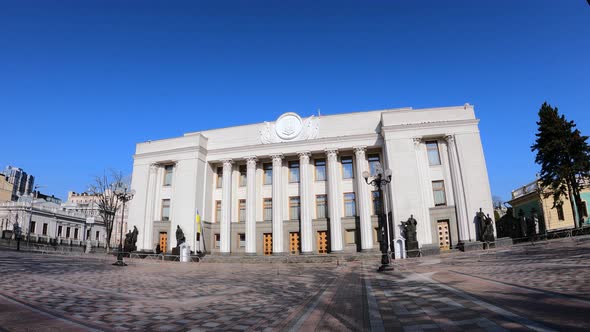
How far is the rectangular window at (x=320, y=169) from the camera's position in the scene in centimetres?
3406

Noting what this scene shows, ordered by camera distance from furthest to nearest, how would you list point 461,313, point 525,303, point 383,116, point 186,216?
point 186,216 < point 383,116 < point 525,303 < point 461,313

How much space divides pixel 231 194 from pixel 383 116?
1709cm

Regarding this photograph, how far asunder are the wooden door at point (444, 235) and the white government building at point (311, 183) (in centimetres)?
A: 8

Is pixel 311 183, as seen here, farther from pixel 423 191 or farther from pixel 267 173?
pixel 423 191

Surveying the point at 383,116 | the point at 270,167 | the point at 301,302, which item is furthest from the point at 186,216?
the point at 301,302

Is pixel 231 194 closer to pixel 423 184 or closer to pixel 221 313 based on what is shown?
pixel 423 184

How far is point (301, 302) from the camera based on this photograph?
687 centimetres

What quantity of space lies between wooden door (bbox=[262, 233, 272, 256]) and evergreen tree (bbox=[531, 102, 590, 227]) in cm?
2465

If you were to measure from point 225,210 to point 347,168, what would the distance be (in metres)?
13.0

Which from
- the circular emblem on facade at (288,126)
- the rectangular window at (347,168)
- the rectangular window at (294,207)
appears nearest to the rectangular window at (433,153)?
the rectangular window at (347,168)

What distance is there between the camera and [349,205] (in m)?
32.4

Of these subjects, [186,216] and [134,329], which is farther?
[186,216]

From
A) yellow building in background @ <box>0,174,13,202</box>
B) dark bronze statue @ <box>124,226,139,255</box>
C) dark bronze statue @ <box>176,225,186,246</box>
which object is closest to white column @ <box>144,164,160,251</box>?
dark bronze statue @ <box>124,226,139,255</box>

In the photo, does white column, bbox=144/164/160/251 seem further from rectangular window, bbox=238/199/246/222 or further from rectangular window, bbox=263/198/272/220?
rectangular window, bbox=263/198/272/220
